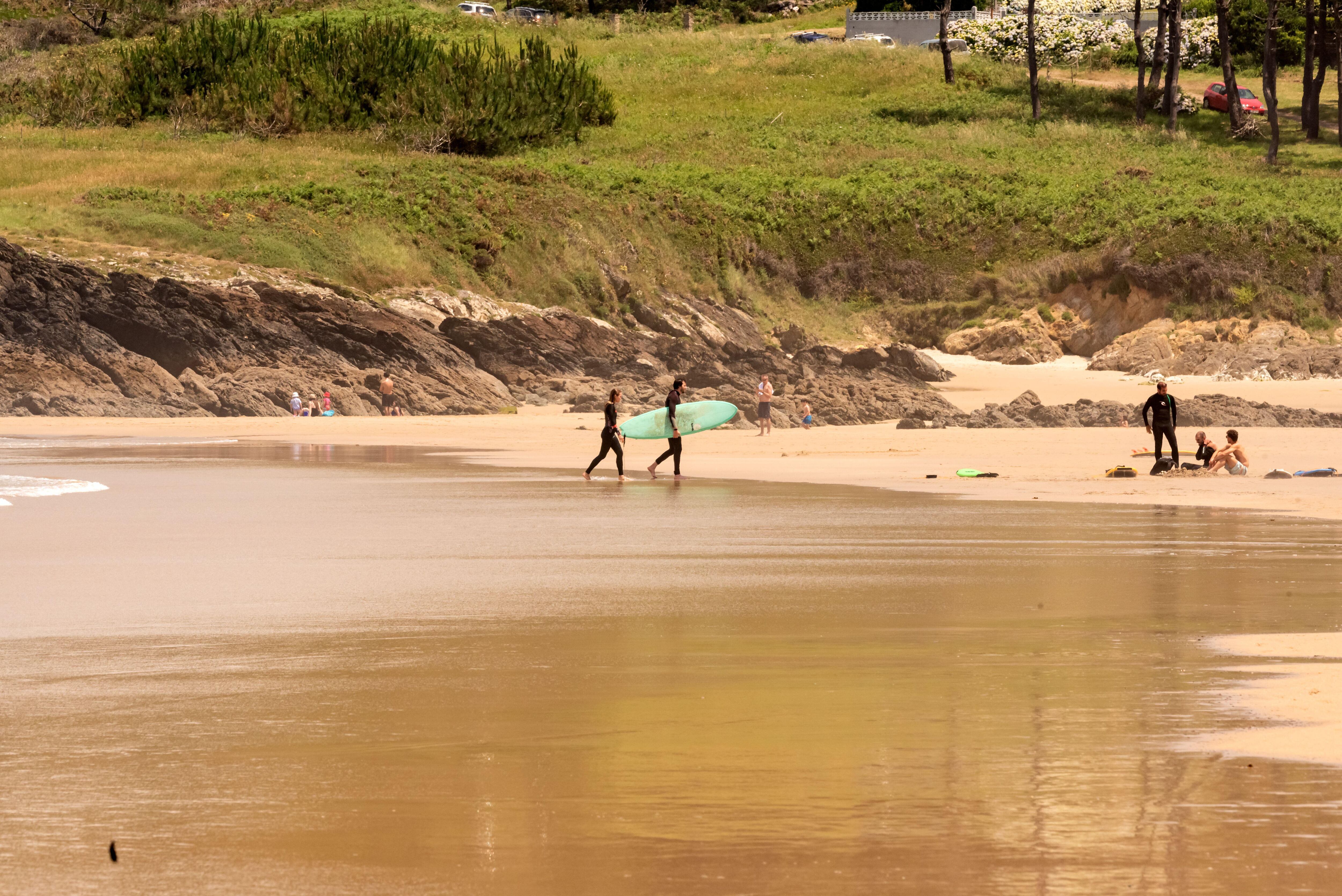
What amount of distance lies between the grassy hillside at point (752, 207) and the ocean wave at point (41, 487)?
81.4ft

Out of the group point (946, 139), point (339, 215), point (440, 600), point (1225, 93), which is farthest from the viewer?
point (1225, 93)

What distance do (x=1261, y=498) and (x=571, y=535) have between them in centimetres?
855

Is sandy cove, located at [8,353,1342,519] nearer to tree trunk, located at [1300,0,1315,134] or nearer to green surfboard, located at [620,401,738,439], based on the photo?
green surfboard, located at [620,401,738,439]

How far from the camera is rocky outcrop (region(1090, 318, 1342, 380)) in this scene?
4344 centimetres

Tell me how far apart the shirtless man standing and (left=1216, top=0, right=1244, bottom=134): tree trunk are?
4193cm

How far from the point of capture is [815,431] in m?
32.3

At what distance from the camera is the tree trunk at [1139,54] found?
72062 mm

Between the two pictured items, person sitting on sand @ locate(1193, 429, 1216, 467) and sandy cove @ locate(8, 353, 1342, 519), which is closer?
sandy cove @ locate(8, 353, 1342, 519)

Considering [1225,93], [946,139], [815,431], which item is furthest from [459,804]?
[1225,93]

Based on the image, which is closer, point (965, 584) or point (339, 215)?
point (965, 584)

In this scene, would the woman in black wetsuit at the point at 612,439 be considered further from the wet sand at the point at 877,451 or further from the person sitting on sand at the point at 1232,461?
the person sitting on sand at the point at 1232,461

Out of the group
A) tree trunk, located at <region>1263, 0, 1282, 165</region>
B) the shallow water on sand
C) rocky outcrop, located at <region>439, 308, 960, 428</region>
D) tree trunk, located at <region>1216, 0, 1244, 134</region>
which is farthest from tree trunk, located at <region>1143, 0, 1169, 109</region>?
the shallow water on sand

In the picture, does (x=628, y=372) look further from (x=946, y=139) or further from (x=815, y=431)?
(x=946, y=139)

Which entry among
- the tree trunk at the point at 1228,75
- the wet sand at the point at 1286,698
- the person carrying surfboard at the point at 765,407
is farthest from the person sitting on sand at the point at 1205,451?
the tree trunk at the point at 1228,75
